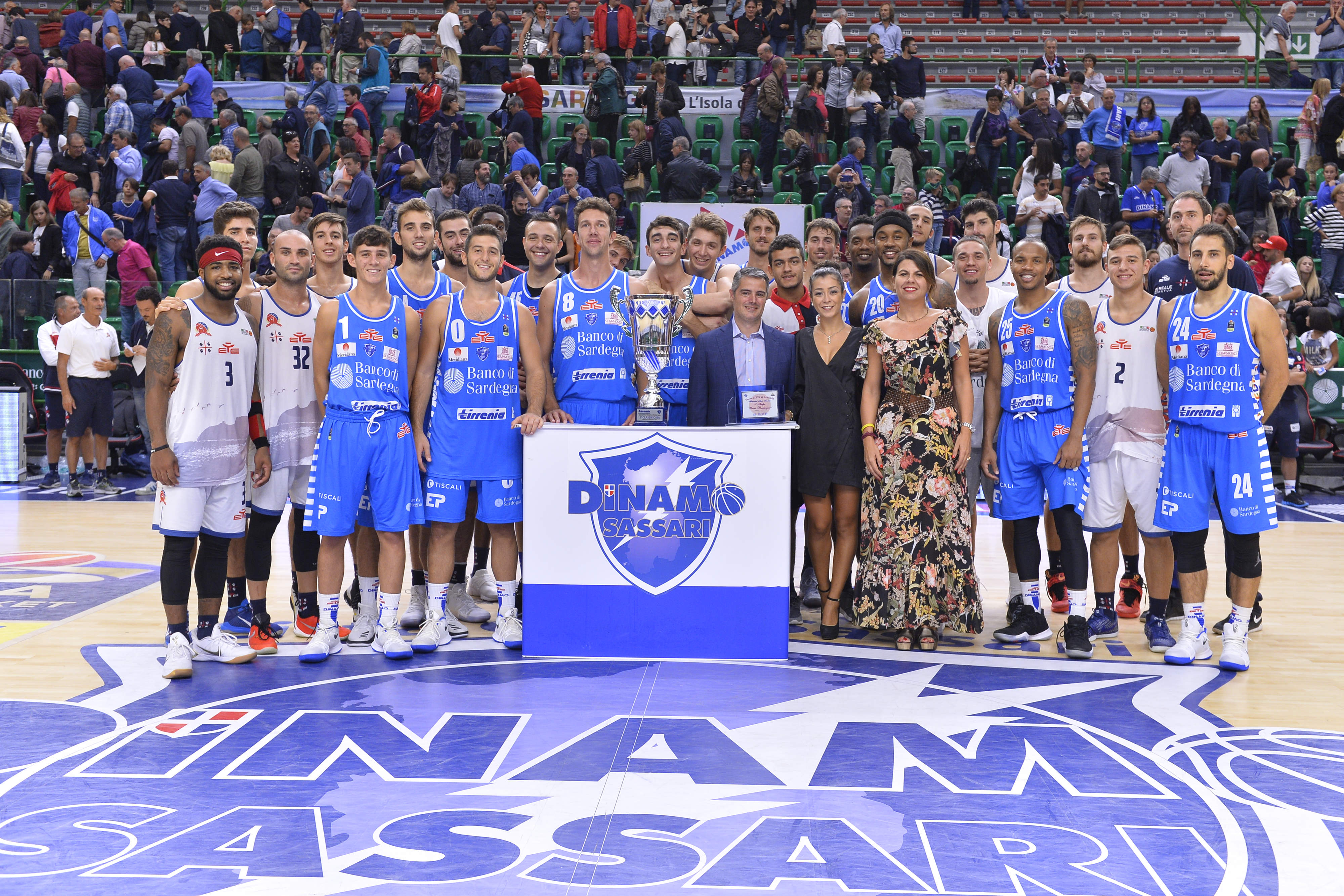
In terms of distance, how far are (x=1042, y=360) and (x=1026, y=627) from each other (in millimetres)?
1323

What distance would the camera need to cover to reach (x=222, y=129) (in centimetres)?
1553

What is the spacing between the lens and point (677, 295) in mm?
5844

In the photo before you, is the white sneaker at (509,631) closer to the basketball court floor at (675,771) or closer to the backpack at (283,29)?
the basketball court floor at (675,771)

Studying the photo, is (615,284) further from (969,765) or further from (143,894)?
(143,894)

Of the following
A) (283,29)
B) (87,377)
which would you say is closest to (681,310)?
(87,377)

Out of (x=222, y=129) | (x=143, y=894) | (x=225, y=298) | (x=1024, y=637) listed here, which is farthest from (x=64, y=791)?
(x=222, y=129)

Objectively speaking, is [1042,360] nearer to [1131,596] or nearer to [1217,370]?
[1217,370]

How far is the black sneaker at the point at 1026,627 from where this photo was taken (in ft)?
19.6

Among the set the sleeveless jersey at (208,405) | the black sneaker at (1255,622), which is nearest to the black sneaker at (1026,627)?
the black sneaker at (1255,622)

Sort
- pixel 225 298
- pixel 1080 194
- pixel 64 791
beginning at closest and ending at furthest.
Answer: pixel 64 791
pixel 225 298
pixel 1080 194

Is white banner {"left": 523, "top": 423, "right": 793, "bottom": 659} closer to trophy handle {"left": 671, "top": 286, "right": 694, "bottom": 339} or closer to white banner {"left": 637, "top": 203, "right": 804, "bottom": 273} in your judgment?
trophy handle {"left": 671, "top": 286, "right": 694, "bottom": 339}

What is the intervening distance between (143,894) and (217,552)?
246 centimetres

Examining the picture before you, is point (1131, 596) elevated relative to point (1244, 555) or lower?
lower

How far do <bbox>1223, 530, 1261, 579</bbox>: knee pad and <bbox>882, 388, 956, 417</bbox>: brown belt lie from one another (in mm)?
1374
